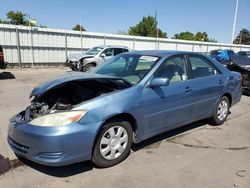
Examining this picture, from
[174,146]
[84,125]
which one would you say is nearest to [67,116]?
[84,125]

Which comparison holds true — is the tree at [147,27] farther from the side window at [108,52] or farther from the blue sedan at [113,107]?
the blue sedan at [113,107]

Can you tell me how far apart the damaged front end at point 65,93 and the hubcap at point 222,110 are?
103 inches

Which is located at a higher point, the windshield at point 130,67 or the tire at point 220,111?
the windshield at point 130,67

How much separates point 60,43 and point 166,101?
16094mm

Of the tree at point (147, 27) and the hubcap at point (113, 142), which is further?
the tree at point (147, 27)

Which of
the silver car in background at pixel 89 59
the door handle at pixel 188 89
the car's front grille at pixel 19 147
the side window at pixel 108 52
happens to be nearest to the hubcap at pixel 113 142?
the car's front grille at pixel 19 147

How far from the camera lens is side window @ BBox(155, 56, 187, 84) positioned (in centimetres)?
447

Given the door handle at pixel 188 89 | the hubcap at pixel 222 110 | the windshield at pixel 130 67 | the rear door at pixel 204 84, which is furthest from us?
the hubcap at pixel 222 110

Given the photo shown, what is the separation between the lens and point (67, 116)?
3.29 m

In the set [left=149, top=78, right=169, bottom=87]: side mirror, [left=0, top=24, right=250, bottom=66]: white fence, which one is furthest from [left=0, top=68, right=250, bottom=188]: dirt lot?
[left=0, top=24, right=250, bottom=66]: white fence

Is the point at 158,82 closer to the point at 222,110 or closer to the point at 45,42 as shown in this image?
the point at 222,110

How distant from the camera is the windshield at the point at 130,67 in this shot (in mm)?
4437

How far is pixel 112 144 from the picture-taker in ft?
12.3

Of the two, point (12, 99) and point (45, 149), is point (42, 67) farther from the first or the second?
point (45, 149)
